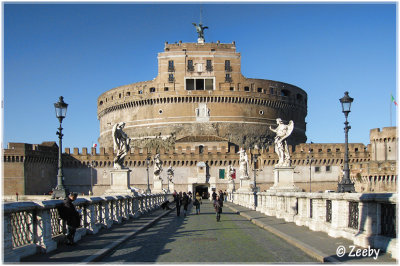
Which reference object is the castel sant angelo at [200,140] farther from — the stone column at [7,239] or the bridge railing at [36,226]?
the stone column at [7,239]

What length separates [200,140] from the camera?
7656 centimetres

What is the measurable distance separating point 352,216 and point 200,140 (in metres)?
66.7

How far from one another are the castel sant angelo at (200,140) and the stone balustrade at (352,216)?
166ft

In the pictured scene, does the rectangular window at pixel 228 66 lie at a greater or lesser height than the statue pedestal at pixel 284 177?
greater

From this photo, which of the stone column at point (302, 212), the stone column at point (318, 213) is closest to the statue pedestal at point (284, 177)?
the stone column at point (302, 212)

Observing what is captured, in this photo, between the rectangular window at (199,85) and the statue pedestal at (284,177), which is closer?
the statue pedestal at (284,177)

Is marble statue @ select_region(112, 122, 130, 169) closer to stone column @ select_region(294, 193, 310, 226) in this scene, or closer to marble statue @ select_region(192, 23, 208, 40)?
stone column @ select_region(294, 193, 310, 226)

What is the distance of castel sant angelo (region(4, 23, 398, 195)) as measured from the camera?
67.6 metres

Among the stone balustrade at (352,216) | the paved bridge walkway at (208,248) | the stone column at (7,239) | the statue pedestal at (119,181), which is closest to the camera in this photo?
the stone column at (7,239)

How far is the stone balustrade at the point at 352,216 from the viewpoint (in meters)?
8.30

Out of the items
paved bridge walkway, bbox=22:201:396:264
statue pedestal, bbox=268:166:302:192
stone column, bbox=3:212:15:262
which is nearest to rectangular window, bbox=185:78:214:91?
statue pedestal, bbox=268:166:302:192

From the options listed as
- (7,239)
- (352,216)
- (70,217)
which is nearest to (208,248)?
(70,217)

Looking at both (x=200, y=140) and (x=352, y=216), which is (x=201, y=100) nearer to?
(x=200, y=140)

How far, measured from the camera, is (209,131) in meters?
80.1
